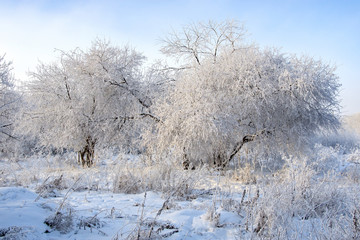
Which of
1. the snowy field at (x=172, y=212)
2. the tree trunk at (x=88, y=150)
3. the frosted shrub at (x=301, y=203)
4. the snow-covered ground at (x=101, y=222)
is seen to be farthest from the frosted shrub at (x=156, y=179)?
the tree trunk at (x=88, y=150)

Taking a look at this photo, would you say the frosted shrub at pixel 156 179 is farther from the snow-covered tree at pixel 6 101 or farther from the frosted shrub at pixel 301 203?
the snow-covered tree at pixel 6 101

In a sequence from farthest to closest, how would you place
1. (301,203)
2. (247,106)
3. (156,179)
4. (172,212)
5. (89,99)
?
(89,99)
(247,106)
(156,179)
(301,203)
(172,212)

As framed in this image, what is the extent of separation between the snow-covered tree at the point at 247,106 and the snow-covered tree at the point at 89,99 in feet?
7.57

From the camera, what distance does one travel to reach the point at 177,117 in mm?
8562

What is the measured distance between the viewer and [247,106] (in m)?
9.23

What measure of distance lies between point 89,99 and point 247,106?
7580mm

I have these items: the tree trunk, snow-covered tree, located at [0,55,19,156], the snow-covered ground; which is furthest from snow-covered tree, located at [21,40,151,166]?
the snow-covered ground

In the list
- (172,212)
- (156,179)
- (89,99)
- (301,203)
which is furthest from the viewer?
(89,99)

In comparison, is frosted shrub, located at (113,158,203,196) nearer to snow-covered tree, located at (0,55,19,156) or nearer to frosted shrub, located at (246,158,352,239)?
frosted shrub, located at (246,158,352,239)

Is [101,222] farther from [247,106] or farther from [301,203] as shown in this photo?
[247,106]

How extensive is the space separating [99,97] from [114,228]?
9522 millimetres

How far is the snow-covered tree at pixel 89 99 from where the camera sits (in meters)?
11.2

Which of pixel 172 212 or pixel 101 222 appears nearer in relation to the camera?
pixel 101 222

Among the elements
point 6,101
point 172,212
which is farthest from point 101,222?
point 6,101
